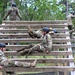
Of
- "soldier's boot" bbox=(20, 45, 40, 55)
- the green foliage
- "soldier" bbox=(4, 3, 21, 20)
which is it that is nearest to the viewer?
"soldier's boot" bbox=(20, 45, 40, 55)

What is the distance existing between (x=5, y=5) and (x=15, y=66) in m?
16.3

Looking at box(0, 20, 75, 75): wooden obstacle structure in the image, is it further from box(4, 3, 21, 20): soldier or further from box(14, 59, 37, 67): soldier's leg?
box(4, 3, 21, 20): soldier

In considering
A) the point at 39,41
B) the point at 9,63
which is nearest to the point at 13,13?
the point at 39,41

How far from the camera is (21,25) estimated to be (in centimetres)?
1151

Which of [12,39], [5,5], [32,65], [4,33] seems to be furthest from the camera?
[5,5]

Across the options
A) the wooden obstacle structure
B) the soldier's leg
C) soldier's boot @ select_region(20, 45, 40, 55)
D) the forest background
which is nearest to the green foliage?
→ the forest background

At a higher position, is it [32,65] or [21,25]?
[21,25]

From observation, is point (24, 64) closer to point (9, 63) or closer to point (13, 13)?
point (9, 63)

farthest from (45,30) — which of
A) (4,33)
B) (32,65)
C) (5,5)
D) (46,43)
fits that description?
(5,5)

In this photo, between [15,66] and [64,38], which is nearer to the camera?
[15,66]

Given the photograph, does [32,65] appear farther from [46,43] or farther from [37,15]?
[37,15]

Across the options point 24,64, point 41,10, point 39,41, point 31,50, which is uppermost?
point 41,10

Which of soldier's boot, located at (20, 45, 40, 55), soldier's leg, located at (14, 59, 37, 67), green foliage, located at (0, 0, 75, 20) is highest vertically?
green foliage, located at (0, 0, 75, 20)

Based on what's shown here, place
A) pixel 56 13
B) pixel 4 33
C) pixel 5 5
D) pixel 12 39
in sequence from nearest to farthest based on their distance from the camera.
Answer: pixel 12 39 < pixel 4 33 < pixel 56 13 < pixel 5 5
